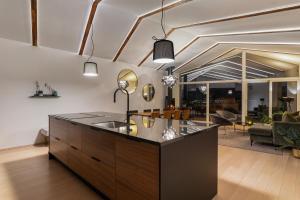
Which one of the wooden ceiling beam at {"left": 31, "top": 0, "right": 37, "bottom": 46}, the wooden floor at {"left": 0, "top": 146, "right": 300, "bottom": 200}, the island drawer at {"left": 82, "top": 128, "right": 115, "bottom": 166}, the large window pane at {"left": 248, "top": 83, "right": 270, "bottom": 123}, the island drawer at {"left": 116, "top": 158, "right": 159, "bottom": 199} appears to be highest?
the wooden ceiling beam at {"left": 31, "top": 0, "right": 37, "bottom": 46}

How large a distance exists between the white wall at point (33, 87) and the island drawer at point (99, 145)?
10.5 ft

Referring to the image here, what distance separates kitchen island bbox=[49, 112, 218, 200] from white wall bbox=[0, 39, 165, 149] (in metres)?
2.94

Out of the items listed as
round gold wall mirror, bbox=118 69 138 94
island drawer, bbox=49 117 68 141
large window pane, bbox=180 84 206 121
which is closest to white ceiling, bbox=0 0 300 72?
round gold wall mirror, bbox=118 69 138 94

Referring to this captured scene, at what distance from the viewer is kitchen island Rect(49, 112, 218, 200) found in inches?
63.9

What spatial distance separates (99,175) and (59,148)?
153 cm

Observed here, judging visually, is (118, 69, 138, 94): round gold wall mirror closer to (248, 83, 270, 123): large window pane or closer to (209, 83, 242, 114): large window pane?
(209, 83, 242, 114): large window pane

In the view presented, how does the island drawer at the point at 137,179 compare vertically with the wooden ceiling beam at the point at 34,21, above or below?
below

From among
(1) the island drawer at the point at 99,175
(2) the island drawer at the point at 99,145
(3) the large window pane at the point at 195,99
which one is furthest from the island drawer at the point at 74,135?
(3) the large window pane at the point at 195,99

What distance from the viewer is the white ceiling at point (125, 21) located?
346 centimetres

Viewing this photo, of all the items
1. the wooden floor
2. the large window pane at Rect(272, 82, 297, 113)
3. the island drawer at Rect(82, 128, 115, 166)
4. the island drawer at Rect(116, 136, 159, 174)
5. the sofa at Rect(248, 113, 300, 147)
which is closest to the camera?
the island drawer at Rect(116, 136, 159, 174)

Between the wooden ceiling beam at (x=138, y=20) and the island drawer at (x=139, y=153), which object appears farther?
the wooden ceiling beam at (x=138, y=20)

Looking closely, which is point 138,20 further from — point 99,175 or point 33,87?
point 99,175

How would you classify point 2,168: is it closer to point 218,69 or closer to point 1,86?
point 1,86

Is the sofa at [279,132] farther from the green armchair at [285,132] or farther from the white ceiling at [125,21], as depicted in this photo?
the white ceiling at [125,21]
